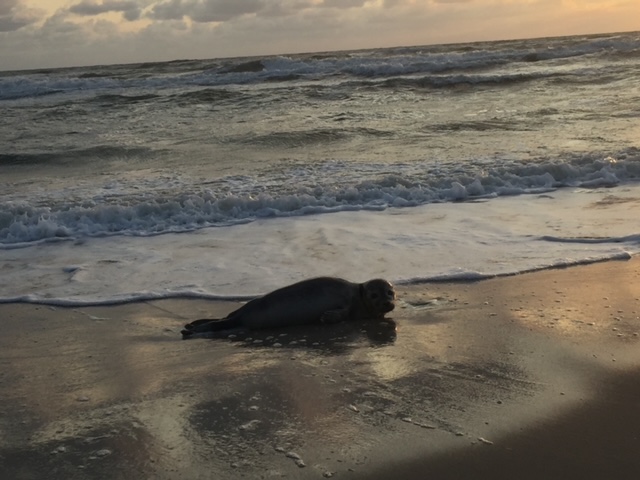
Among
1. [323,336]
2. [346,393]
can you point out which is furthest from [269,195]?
[346,393]

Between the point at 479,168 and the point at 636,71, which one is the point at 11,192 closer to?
the point at 479,168

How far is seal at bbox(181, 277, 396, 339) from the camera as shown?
5773 mm

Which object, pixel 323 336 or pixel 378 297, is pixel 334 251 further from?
pixel 323 336

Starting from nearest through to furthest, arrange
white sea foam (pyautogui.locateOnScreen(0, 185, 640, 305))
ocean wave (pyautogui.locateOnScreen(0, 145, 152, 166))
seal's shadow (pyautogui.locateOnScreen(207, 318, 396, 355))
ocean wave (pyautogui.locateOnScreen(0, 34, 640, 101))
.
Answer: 1. seal's shadow (pyautogui.locateOnScreen(207, 318, 396, 355))
2. white sea foam (pyautogui.locateOnScreen(0, 185, 640, 305))
3. ocean wave (pyautogui.locateOnScreen(0, 145, 152, 166))
4. ocean wave (pyautogui.locateOnScreen(0, 34, 640, 101))

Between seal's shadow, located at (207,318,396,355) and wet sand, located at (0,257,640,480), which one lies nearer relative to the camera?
wet sand, located at (0,257,640,480)

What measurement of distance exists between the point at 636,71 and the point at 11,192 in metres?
20.7

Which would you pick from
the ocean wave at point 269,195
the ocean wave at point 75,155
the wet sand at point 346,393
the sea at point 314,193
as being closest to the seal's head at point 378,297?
the wet sand at point 346,393

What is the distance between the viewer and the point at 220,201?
400 inches

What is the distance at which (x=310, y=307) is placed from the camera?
590cm

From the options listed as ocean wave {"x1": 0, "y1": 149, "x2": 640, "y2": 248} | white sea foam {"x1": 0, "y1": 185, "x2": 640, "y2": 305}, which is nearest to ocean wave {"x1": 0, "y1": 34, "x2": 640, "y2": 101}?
ocean wave {"x1": 0, "y1": 149, "x2": 640, "y2": 248}

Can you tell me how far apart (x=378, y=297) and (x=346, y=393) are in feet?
4.74

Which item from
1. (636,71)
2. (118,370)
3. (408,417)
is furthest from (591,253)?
(636,71)

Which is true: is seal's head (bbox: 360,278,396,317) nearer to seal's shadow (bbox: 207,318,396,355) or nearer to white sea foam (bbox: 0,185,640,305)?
seal's shadow (bbox: 207,318,396,355)

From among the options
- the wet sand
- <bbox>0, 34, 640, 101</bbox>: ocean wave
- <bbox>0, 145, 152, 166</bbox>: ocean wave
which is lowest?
the wet sand
